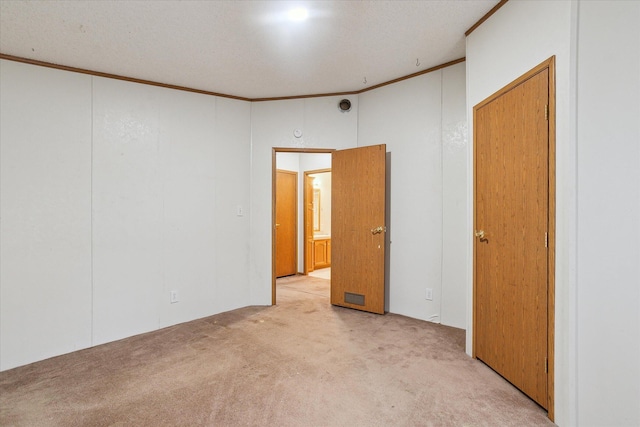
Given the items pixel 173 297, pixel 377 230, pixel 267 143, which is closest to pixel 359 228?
pixel 377 230

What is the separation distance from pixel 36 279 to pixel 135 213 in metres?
0.94

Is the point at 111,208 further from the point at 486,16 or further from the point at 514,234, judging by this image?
the point at 486,16

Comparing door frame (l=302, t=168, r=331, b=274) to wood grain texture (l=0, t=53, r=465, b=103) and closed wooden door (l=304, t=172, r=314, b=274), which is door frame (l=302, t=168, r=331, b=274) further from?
wood grain texture (l=0, t=53, r=465, b=103)

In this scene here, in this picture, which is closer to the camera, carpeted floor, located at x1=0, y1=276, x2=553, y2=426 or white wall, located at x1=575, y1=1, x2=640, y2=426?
white wall, located at x1=575, y1=1, x2=640, y2=426

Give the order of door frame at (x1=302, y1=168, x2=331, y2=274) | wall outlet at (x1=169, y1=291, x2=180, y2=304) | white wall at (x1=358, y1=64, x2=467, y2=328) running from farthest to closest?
door frame at (x1=302, y1=168, x2=331, y2=274) → wall outlet at (x1=169, y1=291, x2=180, y2=304) → white wall at (x1=358, y1=64, x2=467, y2=328)

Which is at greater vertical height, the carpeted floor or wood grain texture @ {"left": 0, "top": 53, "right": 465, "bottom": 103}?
wood grain texture @ {"left": 0, "top": 53, "right": 465, "bottom": 103}

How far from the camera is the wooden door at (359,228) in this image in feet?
12.3

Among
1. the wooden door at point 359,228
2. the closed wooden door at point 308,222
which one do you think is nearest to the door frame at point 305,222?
the closed wooden door at point 308,222

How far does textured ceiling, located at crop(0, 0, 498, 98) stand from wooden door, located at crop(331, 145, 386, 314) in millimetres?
994

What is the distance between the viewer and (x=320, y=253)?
6891mm

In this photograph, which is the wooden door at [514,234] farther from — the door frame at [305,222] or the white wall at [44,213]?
the door frame at [305,222]

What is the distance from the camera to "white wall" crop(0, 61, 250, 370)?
8.93 feet

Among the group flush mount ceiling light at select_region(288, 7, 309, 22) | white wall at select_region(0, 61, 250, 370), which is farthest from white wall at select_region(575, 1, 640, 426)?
white wall at select_region(0, 61, 250, 370)

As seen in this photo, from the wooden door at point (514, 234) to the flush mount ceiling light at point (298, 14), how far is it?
4.74ft
